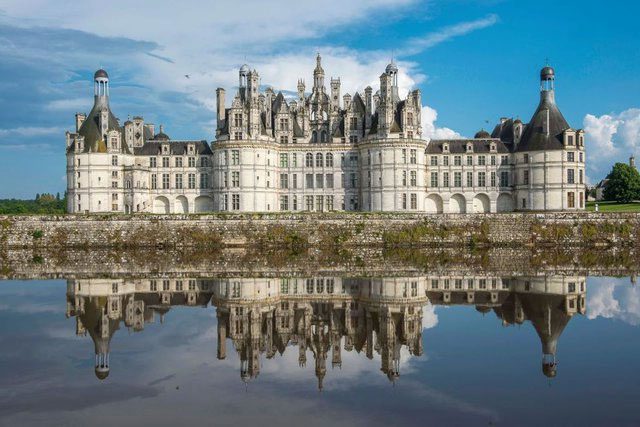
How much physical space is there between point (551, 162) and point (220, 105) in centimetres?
3320

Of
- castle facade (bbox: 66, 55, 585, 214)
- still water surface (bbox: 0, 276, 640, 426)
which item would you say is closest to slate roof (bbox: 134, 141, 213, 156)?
castle facade (bbox: 66, 55, 585, 214)

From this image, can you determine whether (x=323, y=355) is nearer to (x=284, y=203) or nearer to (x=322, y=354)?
(x=322, y=354)

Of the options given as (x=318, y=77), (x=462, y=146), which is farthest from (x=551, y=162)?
(x=318, y=77)

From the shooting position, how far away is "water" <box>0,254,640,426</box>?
42.6ft

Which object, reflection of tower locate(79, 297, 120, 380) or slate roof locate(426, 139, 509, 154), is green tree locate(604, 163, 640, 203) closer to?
slate roof locate(426, 139, 509, 154)

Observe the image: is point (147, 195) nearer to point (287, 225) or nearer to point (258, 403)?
point (287, 225)

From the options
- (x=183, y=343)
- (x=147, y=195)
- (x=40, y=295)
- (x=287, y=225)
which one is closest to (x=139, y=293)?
(x=40, y=295)

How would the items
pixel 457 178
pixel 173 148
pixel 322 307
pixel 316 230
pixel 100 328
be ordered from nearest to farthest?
pixel 100 328 < pixel 322 307 < pixel 316 230 < pixel 457 178 < pixel 173 148

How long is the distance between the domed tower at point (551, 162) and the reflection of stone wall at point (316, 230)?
10091 mm

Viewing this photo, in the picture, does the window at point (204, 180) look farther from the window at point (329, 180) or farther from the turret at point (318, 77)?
the turret at point (318, 77)

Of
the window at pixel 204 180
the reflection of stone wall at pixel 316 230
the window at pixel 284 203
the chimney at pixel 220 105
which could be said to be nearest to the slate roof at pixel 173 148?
the window at pixel 204 180

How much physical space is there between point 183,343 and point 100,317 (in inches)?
205

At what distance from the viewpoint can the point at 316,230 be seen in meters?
50.4

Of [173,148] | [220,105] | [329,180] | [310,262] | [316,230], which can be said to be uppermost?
[220,105]
